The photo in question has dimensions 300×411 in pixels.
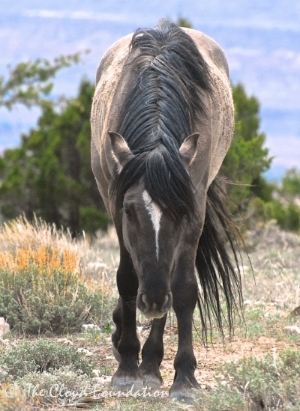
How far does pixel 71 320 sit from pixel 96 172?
1.48m

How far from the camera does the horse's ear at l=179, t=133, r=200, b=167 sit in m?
5.20

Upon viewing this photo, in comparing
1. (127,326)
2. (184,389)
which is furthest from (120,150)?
(184,389)

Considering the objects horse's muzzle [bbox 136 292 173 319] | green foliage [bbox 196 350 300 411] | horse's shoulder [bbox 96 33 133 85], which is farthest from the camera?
horse's shoulder [bbox 96 33 133 85]

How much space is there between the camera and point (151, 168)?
4969mm

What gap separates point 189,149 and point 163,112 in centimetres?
35

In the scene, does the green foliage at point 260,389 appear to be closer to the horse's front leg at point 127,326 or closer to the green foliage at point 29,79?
the horse's front leg at point 127,326

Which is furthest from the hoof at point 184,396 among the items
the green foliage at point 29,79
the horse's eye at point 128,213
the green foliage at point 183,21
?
the green foliage at point 29,79

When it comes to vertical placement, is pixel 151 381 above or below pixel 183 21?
below

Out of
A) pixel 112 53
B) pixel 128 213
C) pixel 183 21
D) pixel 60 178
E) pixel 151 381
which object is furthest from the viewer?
pixel 60 178

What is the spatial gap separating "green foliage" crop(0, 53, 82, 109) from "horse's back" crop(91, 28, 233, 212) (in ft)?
38.0

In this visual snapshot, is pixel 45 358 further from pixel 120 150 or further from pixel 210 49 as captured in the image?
pixel 210 49

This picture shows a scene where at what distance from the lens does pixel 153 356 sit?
5.76 meters

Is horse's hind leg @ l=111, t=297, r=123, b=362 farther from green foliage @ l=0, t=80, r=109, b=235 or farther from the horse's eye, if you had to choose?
green foliage @ l=0, t=80, r=109, b=235

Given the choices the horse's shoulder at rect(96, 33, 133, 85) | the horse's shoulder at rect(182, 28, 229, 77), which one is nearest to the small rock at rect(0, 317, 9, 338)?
the horse's shoulder at rect(96, 33, 133, 85)
